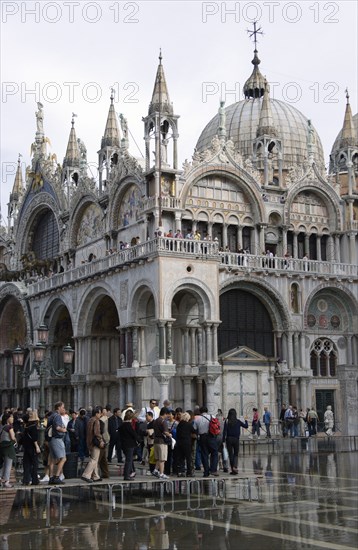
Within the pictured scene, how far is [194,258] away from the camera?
1483 inches

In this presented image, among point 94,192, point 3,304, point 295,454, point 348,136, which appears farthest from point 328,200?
point 3,304

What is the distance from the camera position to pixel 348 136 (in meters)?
50.2

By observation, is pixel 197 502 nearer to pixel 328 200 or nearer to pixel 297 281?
pixel 297 281

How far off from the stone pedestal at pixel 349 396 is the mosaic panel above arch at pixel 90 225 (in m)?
18.7

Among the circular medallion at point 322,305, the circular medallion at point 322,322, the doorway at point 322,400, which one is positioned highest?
the circular medallion at point 322,305

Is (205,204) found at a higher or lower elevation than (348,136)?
lower

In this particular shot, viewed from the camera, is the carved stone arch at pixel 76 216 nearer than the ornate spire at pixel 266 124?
No

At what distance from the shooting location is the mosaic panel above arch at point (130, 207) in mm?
44131

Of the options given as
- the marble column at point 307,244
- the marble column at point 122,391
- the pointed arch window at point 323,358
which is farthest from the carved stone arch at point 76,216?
the pointed arch window at point 323,358

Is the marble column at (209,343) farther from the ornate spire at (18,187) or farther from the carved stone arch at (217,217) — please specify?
the ornate spire at (18,187)

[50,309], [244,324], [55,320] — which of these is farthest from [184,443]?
[55,320]

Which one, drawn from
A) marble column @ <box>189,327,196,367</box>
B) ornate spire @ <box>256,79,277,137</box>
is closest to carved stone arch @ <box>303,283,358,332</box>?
marble column @ <box>189,327,196,367</box>

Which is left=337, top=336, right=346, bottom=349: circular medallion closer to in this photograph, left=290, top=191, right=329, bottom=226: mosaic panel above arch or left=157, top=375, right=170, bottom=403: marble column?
left=290, top=191, right=329, bottom=226: mosaic panel above arch

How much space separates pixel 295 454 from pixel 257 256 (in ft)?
42.2
